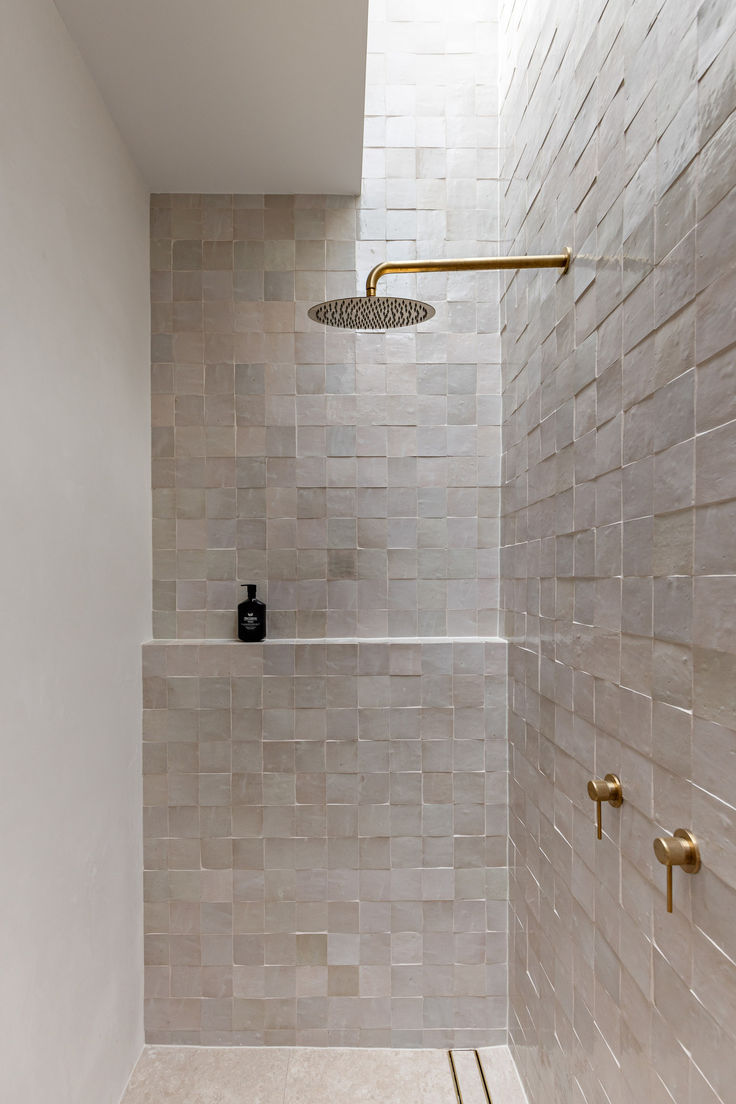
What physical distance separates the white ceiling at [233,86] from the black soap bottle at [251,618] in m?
1.16

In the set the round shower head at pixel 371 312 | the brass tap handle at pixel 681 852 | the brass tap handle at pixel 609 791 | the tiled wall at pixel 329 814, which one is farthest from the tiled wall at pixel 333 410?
the brass tap handle at pixel 681 852

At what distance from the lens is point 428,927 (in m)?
2.18

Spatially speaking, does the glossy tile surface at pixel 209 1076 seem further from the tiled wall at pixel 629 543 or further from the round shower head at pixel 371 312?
the round shower head at pixel 371 312

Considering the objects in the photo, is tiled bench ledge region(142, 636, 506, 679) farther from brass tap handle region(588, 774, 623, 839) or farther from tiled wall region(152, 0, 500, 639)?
brass tap handle region(588, 774, 623, 839)

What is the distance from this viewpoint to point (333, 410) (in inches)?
89.4

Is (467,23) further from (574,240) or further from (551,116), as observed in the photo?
(574,240)

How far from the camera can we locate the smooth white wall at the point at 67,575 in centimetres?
134

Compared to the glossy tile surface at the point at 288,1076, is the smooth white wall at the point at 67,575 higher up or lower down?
higher up

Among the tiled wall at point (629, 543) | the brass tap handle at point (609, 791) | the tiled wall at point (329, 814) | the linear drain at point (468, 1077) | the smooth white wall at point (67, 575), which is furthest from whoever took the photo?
the tiled wall at point (329, 814)

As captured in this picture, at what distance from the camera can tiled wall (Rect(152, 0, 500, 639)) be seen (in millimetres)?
2266

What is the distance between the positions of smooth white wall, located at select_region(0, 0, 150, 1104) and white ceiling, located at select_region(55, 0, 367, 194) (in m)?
0.08

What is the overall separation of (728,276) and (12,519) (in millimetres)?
1126

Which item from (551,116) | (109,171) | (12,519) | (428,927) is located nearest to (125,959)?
(428,927)

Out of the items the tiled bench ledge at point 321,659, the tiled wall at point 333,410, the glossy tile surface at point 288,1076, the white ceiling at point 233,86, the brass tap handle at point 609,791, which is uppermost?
the white ceiling at point 233,86
